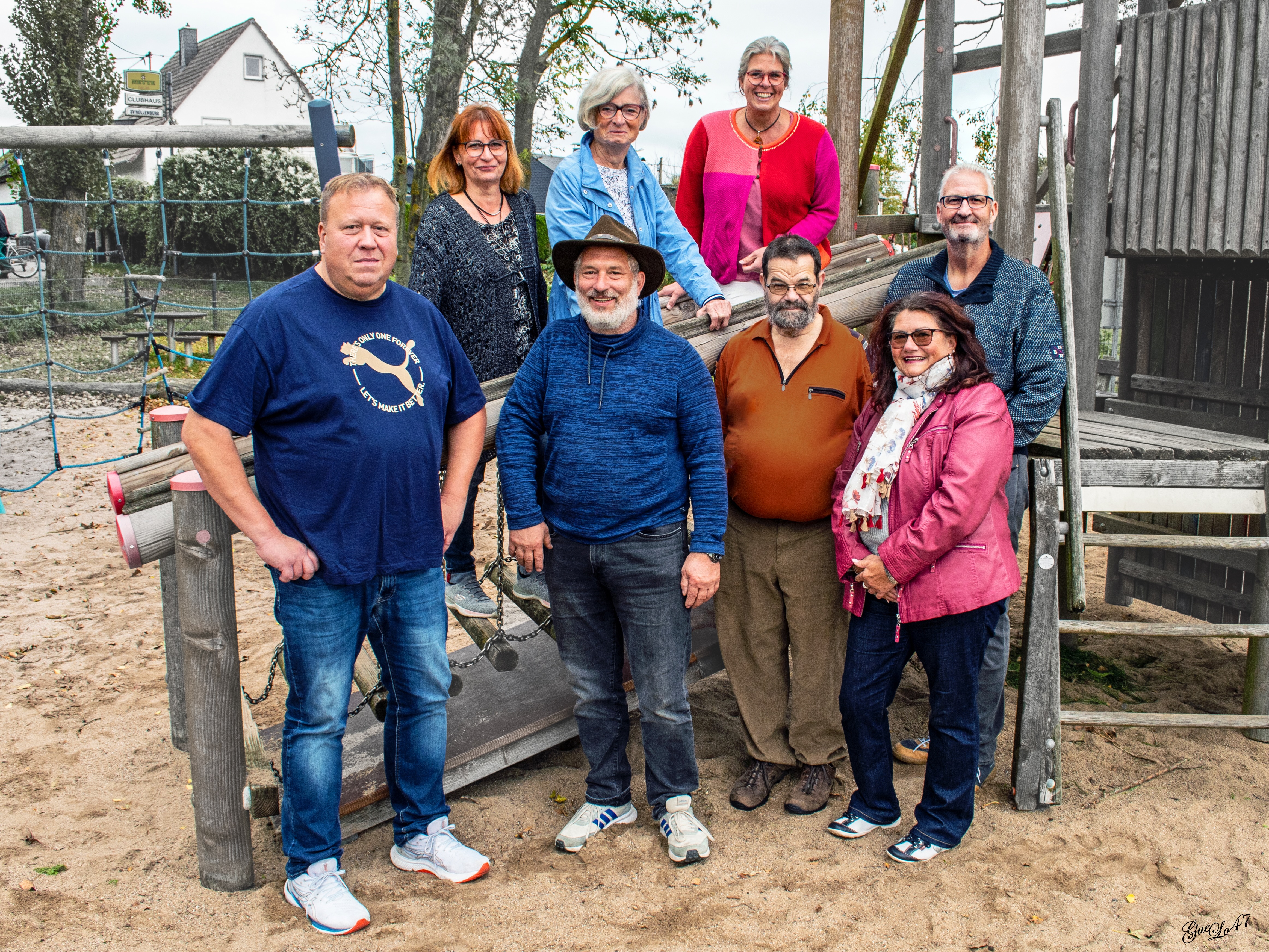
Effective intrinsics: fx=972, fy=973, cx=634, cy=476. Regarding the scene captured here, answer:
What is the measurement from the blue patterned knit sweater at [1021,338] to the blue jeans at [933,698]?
0.71 m

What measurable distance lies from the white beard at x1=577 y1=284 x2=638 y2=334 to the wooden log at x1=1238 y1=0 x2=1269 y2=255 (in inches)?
124

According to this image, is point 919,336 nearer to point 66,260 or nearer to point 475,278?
point 475,278

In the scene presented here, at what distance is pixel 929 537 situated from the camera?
292cm

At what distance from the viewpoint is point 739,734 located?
4.25 metres

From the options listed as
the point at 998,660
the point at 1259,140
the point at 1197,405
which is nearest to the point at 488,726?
the point at 998,660

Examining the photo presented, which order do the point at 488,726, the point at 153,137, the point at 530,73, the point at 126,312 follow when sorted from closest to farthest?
the point at 488,726 < the point at 153,137 < the point at 126,312 < the point at 530,73

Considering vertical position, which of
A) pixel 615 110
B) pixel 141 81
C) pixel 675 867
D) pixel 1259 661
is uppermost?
pixel 141 81

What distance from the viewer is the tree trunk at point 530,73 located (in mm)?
14102

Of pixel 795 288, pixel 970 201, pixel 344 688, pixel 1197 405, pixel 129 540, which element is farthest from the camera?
pixel 1197 405

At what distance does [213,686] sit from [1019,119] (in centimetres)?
391

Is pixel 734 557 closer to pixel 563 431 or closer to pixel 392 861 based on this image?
pixel 563 431

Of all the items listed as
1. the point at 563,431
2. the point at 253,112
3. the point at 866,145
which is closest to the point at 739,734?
the point at 563,431

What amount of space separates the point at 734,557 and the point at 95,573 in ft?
15.9

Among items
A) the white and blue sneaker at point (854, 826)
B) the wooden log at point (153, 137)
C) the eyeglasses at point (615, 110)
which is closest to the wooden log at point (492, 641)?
the white and blue sneaker at point (854, 826)
